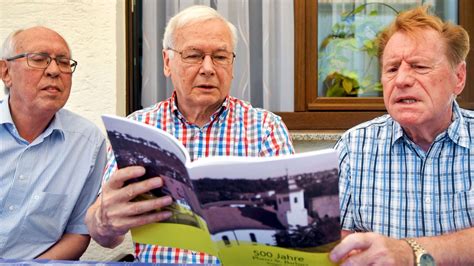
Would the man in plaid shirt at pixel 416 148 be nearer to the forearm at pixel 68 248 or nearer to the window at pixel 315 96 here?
the forearm at pixel 68 248

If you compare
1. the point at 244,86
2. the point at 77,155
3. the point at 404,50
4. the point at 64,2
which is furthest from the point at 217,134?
the point at 64,2

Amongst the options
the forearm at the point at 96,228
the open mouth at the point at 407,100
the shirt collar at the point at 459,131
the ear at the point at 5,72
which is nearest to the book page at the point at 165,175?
the forearm at the point at 96,228

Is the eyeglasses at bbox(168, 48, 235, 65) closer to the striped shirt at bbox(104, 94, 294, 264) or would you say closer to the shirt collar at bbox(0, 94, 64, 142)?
the striped shirt at bbox(104, 94, 294, 264)

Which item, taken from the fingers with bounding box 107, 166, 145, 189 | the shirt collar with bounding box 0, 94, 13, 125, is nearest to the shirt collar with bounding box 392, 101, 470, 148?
the fingers with bounding box 107, 166, 145, 189


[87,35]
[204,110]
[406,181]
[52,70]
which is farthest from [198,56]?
[87,35]

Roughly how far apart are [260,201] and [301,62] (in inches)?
79.4

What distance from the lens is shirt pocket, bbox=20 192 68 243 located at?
1.95 meters

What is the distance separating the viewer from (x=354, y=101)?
3016 mm

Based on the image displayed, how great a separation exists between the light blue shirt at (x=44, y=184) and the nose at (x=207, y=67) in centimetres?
52

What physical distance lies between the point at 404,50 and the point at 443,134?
0.92 feet

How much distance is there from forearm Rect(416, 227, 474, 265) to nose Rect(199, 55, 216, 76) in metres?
0.88

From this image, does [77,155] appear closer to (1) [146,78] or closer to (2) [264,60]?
(1) [146,78]

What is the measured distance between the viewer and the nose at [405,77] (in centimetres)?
159

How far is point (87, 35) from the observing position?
2869 mm
